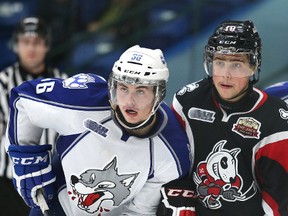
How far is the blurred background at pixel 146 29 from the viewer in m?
5.56

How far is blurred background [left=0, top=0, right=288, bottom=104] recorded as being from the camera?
5.56m

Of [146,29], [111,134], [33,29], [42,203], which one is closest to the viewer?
[111,134]

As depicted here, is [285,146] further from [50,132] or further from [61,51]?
[61,51]

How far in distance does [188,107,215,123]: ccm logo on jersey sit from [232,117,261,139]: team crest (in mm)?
100

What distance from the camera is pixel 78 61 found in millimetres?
6293

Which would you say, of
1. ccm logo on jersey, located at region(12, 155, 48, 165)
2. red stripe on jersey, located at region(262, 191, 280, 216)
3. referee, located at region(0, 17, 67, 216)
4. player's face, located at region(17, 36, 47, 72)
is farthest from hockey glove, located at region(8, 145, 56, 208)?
player's face, located at region(17, 36, 47, 72)

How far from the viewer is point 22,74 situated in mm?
4539

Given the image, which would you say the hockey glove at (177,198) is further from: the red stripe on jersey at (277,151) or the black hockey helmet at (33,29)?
the black hockey helmet at (33,29)

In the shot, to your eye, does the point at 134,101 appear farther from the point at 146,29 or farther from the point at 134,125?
the point at 146,29

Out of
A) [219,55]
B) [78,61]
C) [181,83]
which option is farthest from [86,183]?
[78,61]

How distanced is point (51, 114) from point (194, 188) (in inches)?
23.3

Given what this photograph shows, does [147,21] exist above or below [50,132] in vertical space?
above

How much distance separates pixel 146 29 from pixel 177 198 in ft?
9.84

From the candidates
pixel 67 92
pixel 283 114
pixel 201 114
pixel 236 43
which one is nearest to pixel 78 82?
pixel 67 92
